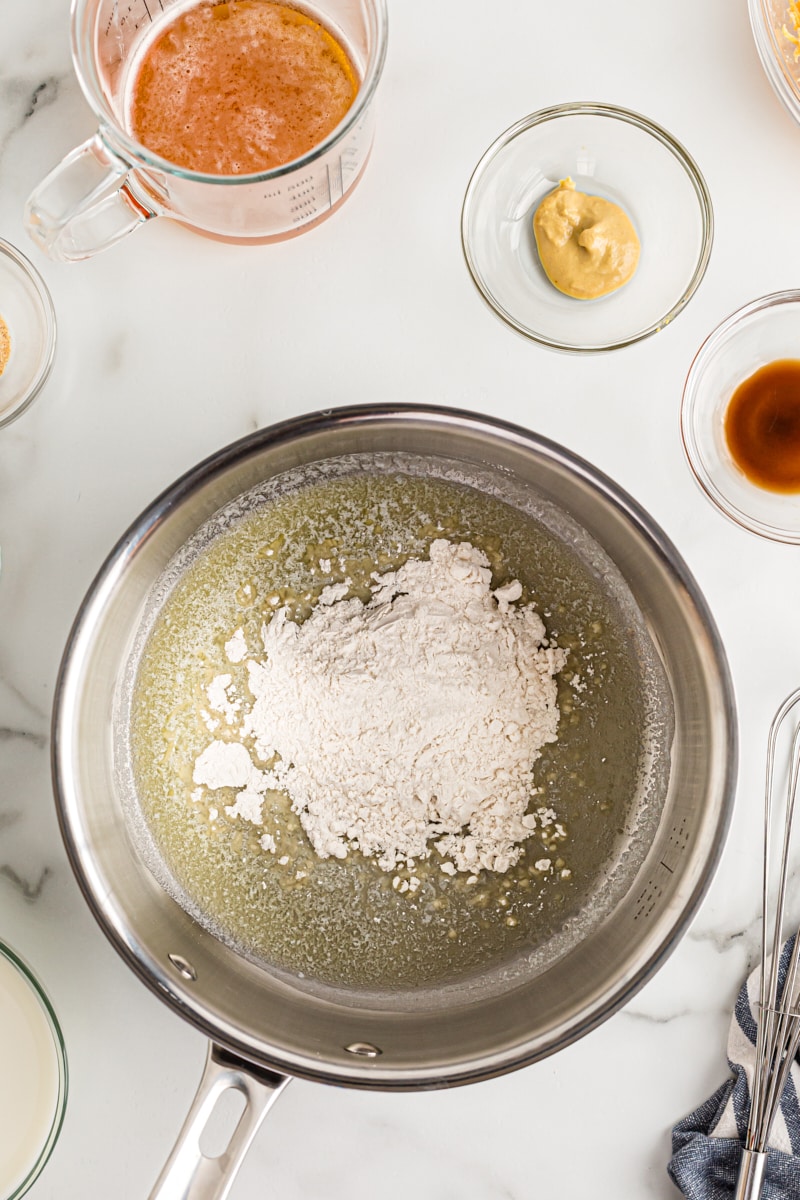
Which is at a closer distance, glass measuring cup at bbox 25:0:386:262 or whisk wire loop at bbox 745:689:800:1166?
glass measuring cup at bbox 25:0:386:262

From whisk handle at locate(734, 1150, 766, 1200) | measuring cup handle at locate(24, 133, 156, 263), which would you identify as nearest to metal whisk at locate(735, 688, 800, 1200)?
whisk handle at locate(734, 1150, 766, 1200)

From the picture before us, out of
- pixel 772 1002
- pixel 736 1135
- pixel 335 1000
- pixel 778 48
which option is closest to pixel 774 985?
pixel 772 1002

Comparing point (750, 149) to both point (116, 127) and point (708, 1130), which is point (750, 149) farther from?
point (708, 1130)

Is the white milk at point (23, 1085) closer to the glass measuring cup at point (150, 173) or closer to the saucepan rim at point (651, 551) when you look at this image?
the saucepan rim at point (651, 551)

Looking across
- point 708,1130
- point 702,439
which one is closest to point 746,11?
point 702,439

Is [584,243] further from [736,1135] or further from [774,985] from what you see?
[736,1135]

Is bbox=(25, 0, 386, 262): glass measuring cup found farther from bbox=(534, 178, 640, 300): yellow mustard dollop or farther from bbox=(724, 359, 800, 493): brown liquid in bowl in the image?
bbox=(724, 359, 800, 493): brown liquid in bowl

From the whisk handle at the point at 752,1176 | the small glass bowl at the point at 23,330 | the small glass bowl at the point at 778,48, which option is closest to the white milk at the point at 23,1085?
the small glass bowl at the point at 23,330
